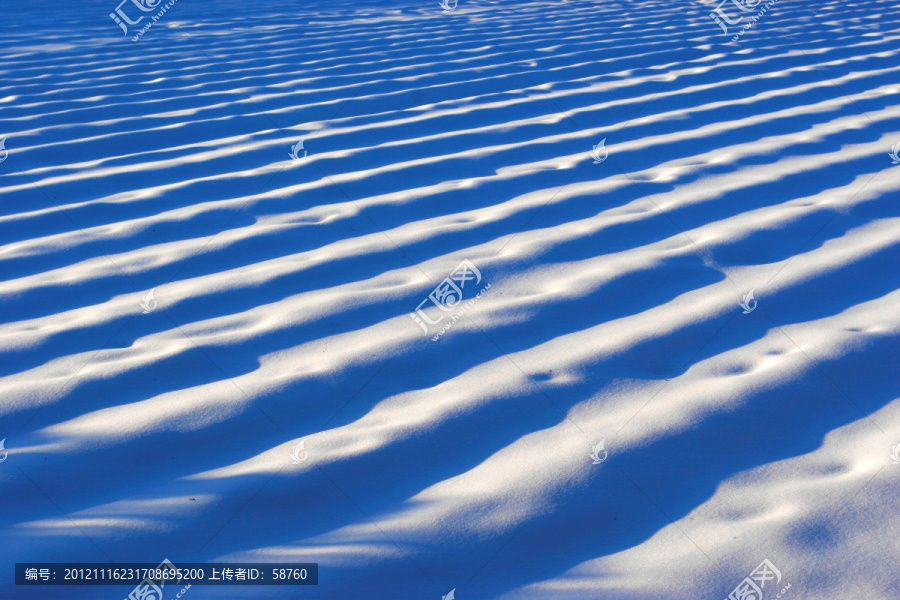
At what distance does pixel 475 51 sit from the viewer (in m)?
4.35

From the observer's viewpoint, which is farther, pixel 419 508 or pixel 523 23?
pixel 523 23

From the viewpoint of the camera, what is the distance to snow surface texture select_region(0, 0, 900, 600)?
3.82ft

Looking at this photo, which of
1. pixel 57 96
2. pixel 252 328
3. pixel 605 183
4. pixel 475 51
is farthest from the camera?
pixel 475 51

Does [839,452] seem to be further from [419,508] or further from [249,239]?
[249,239]

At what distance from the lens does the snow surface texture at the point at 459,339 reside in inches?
45.9

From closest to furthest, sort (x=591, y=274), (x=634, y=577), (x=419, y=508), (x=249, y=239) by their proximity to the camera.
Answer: (x=634, y=577), (x=419, y=508), (x=591, y=274), (x=249, y=239)

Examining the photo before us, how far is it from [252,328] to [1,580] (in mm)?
746

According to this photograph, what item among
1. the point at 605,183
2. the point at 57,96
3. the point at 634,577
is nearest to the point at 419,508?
the point at 634,577

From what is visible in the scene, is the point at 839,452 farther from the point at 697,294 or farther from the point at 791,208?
the point at 791,208

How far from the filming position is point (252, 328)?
172 cm

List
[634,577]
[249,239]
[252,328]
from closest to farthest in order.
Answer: [634,577] < [252,328] < [249,239]

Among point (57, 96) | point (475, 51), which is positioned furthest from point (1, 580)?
point (475, 51)

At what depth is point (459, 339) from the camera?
1679mm

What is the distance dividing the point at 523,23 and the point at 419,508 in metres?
4.61
